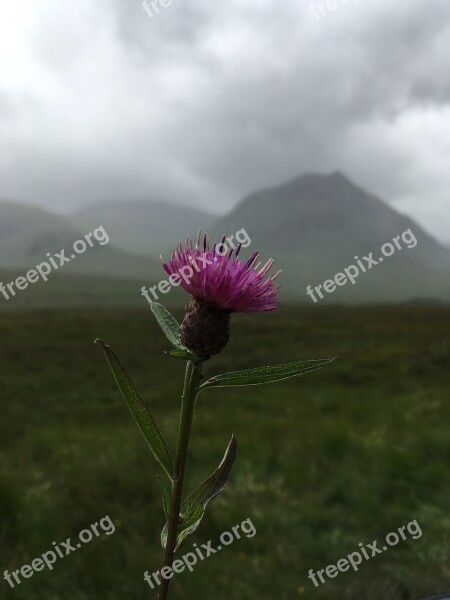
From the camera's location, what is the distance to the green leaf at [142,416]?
3.74ft

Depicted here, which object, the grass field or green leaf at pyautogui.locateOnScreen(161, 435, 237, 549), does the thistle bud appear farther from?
the grass field

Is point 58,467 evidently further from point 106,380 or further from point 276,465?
point 106,380

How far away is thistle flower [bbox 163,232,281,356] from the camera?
1.32 metres

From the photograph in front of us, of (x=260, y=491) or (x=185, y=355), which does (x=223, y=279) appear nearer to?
(x=185, y=355)

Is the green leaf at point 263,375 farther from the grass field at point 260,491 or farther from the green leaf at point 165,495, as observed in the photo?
the grass field at point 260,491

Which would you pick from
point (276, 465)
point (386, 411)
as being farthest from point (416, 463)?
point (386, 411)

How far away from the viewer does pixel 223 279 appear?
1.32 metres

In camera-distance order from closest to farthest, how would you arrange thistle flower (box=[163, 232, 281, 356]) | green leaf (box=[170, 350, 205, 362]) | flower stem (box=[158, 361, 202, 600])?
flower stem (box=[158, 361, 202, 600]) < green leaf (box=[170, 350, 205, 362]) < thistle flower (box=[163, 232, 281, 356])

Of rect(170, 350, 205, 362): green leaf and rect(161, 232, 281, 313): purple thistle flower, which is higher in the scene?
rect(161, 232, 281, 313): purple thistle flower

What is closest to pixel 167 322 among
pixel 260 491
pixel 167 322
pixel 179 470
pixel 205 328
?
pixel 167 322

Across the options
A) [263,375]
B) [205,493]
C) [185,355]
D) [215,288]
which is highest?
[215,288]

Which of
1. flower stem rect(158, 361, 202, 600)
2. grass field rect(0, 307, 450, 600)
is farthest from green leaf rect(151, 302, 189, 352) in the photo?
grass field rect(0, 307, 450, 600)

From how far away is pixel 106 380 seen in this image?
22531 millimetres

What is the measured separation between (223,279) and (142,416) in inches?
15.2
